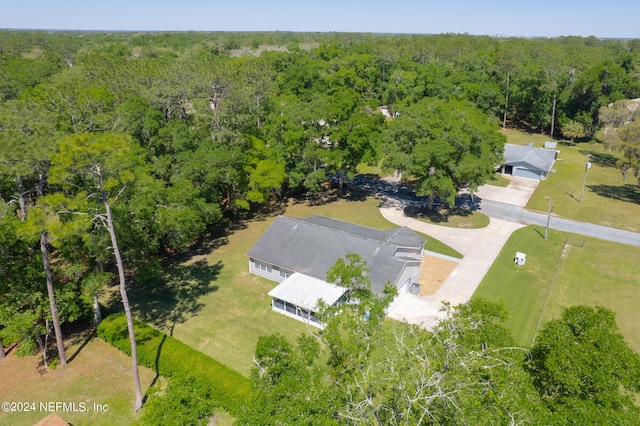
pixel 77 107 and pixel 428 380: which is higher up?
pixel 77 107

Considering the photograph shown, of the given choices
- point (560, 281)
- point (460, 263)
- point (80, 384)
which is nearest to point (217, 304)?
point (80, 384)

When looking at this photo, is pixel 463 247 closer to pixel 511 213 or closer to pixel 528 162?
pixel 511 213

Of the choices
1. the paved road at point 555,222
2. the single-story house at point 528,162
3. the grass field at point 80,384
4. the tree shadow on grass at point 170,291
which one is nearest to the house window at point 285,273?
the tree shadow on grass at point 170,291

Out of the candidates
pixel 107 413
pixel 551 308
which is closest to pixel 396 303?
pixel 551 308

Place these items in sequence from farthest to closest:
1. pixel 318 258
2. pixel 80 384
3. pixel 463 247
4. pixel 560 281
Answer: pixel 463 247 < pixel 560 281 < pixel 318 258 < pixel 80 384

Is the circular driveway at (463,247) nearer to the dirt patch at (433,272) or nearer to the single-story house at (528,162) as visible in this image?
the dirt patch at (433,272)

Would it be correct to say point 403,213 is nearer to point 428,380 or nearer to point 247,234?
point 247,234
